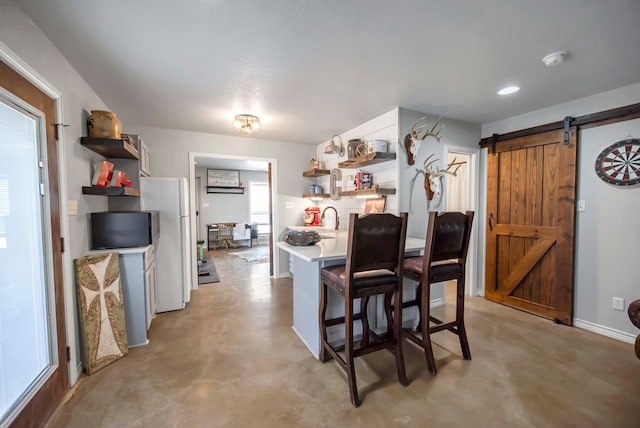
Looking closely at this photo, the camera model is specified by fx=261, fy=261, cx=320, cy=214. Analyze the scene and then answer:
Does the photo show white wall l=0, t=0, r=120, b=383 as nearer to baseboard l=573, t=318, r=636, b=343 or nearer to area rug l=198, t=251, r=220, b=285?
area rug l=198, t=251, r=220, b=285

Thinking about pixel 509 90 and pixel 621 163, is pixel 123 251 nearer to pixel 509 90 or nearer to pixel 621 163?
pixel 509 90

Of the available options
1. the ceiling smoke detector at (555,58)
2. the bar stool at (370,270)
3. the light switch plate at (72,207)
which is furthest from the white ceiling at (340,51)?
the bar stool at (370,270)

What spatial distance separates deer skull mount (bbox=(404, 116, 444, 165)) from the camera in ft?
9.86

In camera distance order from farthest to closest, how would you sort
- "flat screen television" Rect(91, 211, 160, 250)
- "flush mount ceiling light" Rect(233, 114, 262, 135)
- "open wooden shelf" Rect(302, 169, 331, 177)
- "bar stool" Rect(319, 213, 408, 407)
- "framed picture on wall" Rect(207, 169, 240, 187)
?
"framed picture on wall" Rect(207, 169, 240, 187) → "open wooden shelf" Rect(302, 169, 331, 177) → "flush mount ceiling light" Rect(233, 114, 262, 135) → "flat screen television" Rect(91, 211, 160, 250) → "bar stool" Rect(319, 213, 408, 407)

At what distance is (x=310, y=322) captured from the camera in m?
2.28

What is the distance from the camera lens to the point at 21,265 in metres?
1.46

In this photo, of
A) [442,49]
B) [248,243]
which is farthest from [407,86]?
[248,243]

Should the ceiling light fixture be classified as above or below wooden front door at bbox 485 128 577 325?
above

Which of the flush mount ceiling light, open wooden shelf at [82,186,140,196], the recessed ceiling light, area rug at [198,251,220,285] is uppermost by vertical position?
the recessed ceiling light

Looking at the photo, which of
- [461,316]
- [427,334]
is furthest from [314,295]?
[461,316]

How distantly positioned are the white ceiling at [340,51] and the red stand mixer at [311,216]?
6.62 ft

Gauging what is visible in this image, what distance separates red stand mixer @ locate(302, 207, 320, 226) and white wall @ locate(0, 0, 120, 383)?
9.47 ft

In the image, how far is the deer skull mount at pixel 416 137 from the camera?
3006 mm

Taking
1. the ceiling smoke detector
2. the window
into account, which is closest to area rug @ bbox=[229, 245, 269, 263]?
the window
